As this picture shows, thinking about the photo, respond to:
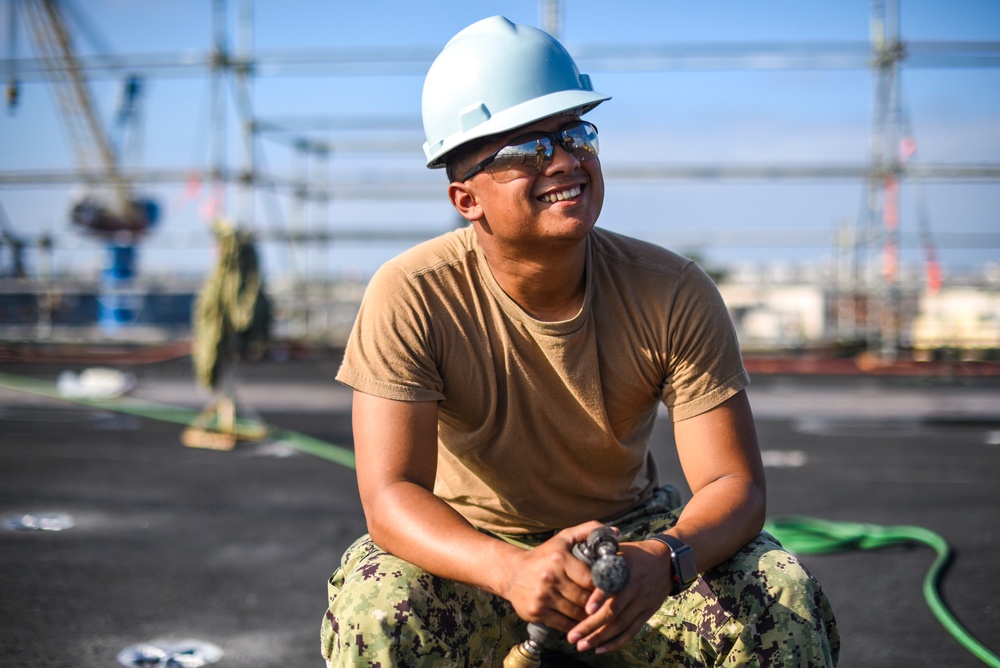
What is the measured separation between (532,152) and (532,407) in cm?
55

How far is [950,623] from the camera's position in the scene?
2906mm

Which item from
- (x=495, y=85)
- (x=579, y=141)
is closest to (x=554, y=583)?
(x=579, y=141)

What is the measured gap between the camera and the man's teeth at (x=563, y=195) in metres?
1.94

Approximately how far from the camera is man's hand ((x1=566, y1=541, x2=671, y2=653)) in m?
1.56

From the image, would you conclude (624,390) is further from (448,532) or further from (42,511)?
(42,511)

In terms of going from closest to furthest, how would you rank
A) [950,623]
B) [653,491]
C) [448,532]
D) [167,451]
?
[448,532], [653,491], [950,623], [167,451]

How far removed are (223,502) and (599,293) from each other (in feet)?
11.0

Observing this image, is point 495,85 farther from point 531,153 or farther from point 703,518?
point 703,518

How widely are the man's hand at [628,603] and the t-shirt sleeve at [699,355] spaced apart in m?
0.42

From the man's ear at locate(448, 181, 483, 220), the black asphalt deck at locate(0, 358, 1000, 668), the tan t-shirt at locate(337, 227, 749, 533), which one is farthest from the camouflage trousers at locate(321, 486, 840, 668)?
the black asphalt deck at locate(0, 358, 1000, 668)

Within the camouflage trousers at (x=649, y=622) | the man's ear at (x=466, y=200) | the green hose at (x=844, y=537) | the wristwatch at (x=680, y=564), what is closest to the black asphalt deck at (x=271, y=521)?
the green hose at (x=844, y=537)

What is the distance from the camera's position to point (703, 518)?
1762 millimetres

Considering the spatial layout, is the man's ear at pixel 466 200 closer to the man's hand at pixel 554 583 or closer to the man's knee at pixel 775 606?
the man's hand at pixel 554 583

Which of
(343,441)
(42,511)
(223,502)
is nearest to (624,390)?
(223,502)
